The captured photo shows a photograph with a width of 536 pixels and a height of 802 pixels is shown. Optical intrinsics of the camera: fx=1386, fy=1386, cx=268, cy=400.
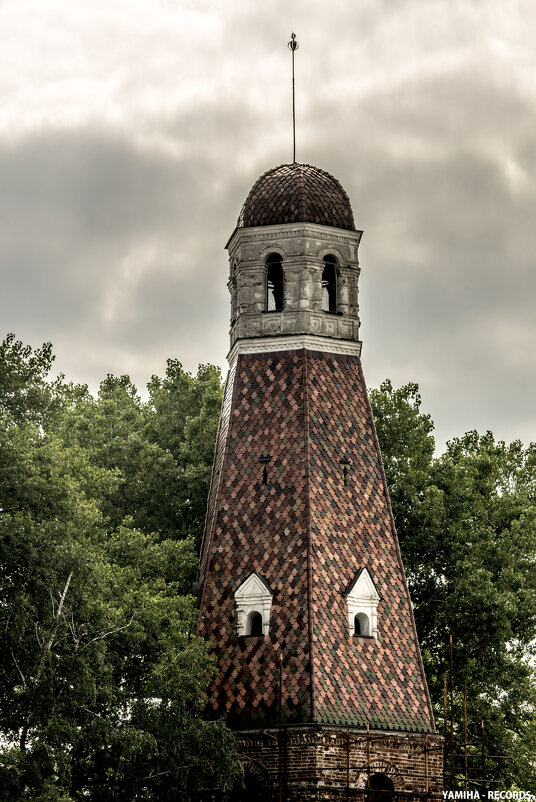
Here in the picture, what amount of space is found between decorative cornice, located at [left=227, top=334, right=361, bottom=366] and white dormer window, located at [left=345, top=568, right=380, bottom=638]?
578 centimetres

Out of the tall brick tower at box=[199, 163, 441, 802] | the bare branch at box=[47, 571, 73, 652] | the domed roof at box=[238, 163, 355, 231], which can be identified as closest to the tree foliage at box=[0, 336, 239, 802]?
the bare branch at box=[47, 571, 73, 652]

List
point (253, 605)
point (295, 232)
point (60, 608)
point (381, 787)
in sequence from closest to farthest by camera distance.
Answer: point (60, 608), point (381, 787), point (253, 605), point (295, 232)

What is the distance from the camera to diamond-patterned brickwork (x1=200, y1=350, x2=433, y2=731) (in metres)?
28.5

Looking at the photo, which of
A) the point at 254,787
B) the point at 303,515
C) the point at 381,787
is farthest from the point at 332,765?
the point at 303,515

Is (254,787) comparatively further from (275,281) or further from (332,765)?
(275,281)

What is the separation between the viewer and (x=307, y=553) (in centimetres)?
2955

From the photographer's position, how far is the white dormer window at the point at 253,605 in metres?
29.3

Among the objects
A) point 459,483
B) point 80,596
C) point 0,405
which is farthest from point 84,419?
point 80,596

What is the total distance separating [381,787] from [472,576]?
7570 mm

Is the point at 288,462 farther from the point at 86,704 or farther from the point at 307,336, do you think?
the point at 86,704

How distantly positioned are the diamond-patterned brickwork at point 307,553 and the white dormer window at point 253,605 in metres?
0.18

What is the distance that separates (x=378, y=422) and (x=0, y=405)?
1030 centimetres

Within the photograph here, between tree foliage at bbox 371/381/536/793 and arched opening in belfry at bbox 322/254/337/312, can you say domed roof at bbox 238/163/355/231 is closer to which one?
arched opening in belfry at bbox 322/254/337/312

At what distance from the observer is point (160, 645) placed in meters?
27.7
